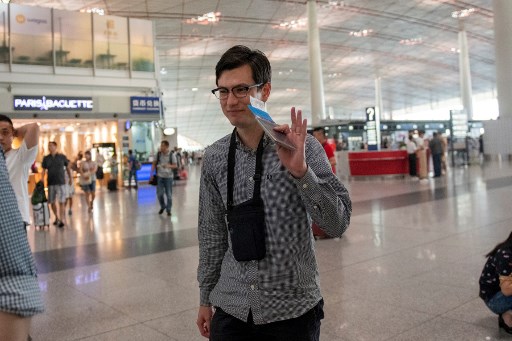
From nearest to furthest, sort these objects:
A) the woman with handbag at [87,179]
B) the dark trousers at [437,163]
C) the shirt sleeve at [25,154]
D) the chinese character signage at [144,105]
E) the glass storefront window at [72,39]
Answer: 1. the shirt sleeve at [25,154]
2. the woman with handbag at [87,179]
3. the dark trousers at [437,163]
4. the glass storefront window at [72,39]
5. the chinese character signage at [144,105]

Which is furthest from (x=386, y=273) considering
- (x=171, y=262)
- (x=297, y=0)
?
(x=297, y=0)

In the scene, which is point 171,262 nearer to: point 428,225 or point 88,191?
point 428,225

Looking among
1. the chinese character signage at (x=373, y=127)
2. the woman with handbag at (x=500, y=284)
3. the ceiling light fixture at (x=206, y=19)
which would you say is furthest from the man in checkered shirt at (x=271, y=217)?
the ceiling light fixture at (x=206, y=19)

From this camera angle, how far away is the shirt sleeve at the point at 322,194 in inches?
58.0

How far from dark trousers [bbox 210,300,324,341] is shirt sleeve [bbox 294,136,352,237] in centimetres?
34

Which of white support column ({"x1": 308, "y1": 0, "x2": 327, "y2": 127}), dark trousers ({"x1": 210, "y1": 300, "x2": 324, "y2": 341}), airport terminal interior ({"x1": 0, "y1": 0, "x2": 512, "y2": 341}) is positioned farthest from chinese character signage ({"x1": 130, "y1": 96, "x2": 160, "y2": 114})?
dark trousers ({"x1": 210, "y1": 300, "x2": 324, "y2": 341})

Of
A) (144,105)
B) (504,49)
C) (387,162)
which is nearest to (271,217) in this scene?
(387,162)

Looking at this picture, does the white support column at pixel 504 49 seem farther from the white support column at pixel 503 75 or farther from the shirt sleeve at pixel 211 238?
the shirt sleeve at pixel 211 238

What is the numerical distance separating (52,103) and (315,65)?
15.3 meters

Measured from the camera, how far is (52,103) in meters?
20.8

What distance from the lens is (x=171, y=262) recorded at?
5.93 meters

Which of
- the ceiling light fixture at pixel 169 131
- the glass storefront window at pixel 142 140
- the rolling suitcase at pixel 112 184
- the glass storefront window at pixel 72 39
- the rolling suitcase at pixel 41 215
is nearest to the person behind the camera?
the rolling suitcase at pixel 41 215

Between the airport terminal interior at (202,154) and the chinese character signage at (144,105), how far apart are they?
7 centimetres

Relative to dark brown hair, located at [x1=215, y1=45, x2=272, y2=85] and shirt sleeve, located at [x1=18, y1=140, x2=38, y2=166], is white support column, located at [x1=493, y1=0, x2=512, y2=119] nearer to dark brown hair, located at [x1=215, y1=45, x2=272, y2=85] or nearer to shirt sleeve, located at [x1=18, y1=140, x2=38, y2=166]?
shirt sleeve, located at [x1=18, y1=140, x2=38, y2=166]
